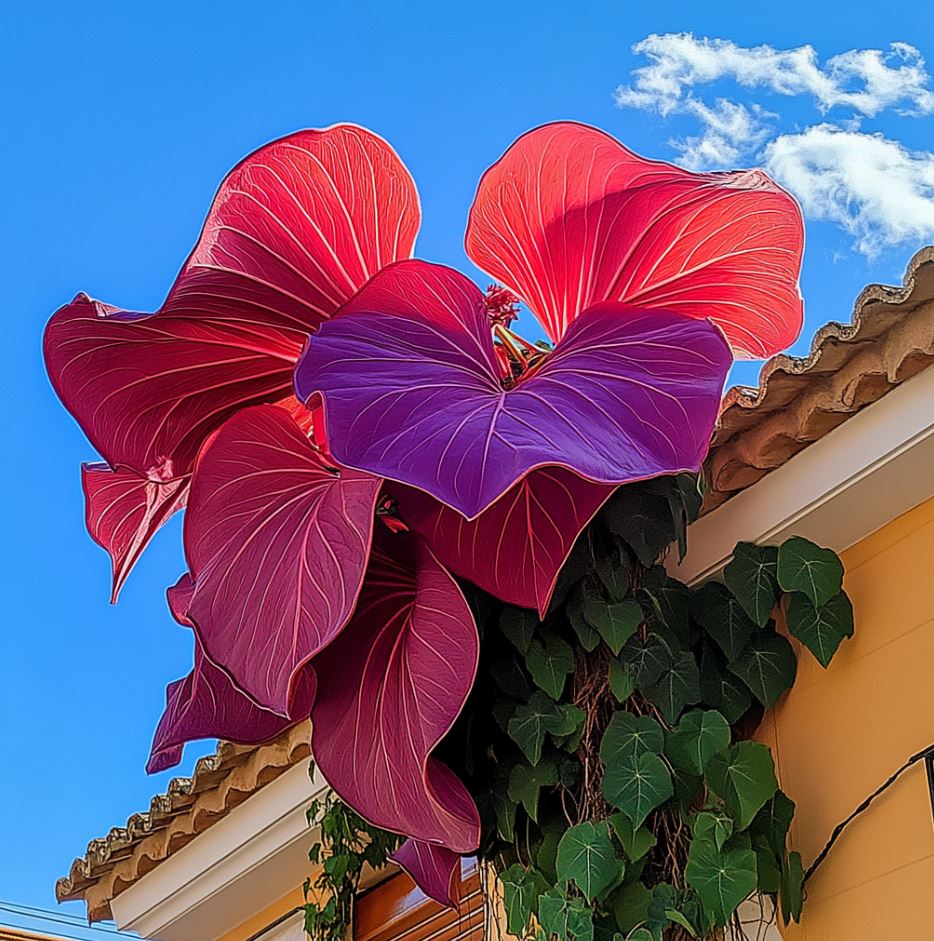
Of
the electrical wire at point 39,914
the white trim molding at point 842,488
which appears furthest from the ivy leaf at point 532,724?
the electrical wire at point 39,914

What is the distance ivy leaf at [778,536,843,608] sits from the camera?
245cm

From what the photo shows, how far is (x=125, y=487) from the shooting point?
8.88 ft

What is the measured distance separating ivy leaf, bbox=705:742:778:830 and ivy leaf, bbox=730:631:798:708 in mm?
197

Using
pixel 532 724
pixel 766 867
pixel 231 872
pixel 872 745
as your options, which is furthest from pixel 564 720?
pixel 231 872

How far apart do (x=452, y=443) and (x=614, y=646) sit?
589 mm

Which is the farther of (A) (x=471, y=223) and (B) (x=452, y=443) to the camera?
(A) (x=471, y=223)

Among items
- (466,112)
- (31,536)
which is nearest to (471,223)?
(466,112)

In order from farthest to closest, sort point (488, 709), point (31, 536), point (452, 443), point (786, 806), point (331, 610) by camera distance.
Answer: point (31, 536), point (488, 709), point (786, 806), point (331, 610), point (452, 443)

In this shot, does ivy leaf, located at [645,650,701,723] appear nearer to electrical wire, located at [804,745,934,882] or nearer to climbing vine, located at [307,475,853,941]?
climbing vine, located at [307,475,853,941]

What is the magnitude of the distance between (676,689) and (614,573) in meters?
0.22

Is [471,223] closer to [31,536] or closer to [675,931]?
[675,931]

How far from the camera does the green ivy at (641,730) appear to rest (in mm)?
2246

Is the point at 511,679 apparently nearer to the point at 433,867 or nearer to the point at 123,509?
the point at 433,867

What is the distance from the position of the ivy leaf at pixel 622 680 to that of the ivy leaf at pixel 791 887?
379 millimetres
